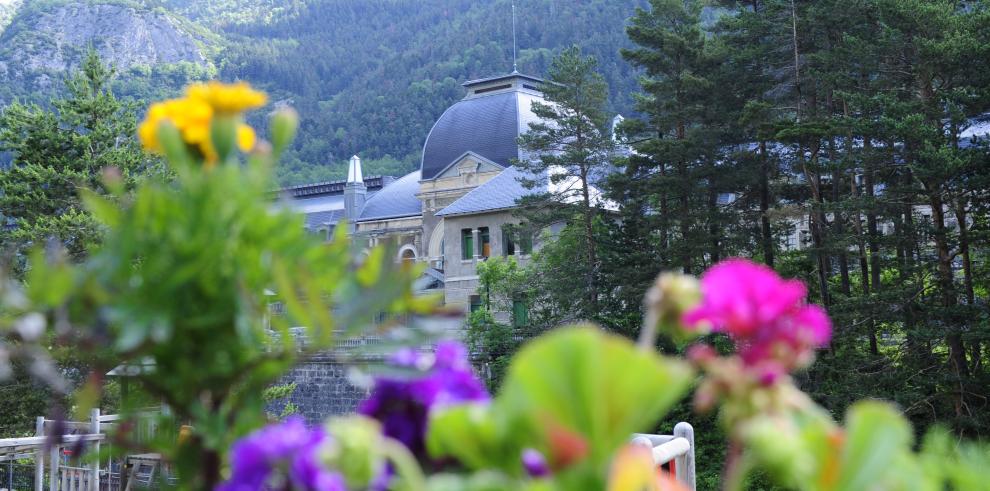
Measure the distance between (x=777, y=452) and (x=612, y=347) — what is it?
0.14 m

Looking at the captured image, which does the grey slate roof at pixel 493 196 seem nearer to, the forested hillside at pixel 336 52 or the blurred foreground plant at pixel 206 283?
the forested hillside at pixel 336 52

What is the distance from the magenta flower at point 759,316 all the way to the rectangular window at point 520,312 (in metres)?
28.2

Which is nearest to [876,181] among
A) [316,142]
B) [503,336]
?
[503,336]

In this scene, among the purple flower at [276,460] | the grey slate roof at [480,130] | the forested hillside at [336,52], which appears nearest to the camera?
the purple flower at [276,460]

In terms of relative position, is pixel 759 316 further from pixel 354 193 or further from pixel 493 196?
pixel 354 193

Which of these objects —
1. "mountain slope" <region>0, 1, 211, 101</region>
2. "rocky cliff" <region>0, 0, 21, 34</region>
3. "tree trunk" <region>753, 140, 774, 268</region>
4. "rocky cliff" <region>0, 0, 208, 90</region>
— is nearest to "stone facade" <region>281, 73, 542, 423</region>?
"tree trunk" <region>753, 140, 774, 268</region>

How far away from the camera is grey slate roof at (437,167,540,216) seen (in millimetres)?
36188

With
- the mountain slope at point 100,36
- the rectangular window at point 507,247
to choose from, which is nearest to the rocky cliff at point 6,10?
the mountain slope at point 100,36

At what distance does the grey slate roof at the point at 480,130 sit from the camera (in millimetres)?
48812

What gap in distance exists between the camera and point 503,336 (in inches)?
1071

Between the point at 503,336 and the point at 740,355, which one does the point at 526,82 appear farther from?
the point at 740,355

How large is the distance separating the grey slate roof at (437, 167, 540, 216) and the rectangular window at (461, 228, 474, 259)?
723mm

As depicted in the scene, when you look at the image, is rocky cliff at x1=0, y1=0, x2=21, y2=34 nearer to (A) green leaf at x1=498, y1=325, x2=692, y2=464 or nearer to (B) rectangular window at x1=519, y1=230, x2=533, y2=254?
(B) rectangular window at x1=519, y1=230, x2=533, y2=254

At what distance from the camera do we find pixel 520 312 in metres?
31.0
